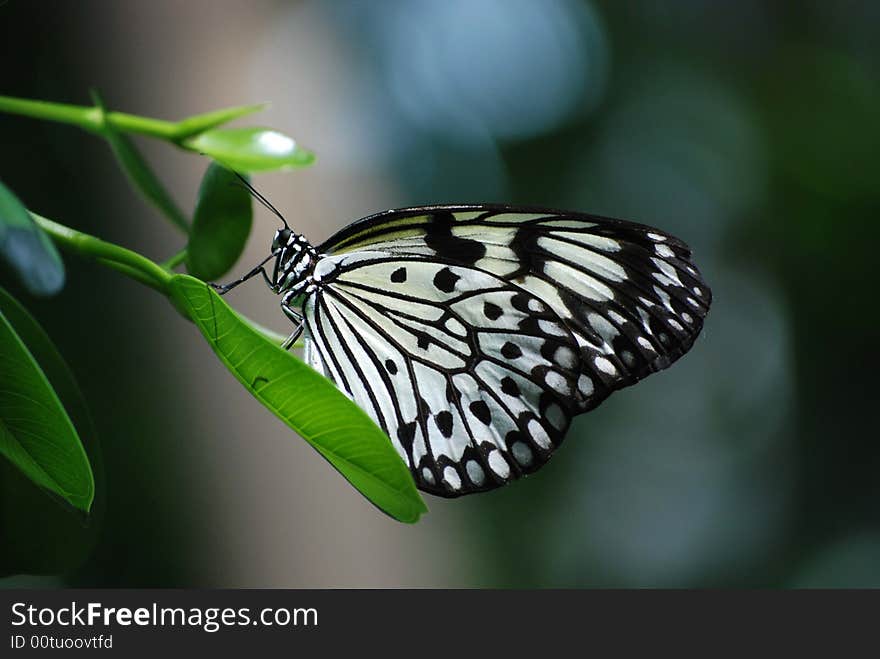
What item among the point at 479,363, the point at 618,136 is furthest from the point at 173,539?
the point at 618,136

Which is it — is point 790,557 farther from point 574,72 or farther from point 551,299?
point 551,299

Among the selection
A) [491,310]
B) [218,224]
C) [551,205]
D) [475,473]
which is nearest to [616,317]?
[491,310]

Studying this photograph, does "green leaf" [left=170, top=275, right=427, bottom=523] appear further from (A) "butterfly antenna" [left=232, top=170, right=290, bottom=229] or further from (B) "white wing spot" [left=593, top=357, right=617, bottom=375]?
(B) "white wing spot" [left=593, top=357, right=617, bottom=375]

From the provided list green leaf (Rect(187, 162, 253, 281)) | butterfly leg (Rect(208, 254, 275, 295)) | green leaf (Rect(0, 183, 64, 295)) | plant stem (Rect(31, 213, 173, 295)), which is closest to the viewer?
green leaf (Rect(0, 183, 64, 295))

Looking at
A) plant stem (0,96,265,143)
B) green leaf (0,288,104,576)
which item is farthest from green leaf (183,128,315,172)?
green leaf (0,288,104,576)

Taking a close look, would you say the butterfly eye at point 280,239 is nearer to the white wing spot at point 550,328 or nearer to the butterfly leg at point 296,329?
the butterfly leg at point 296,329
